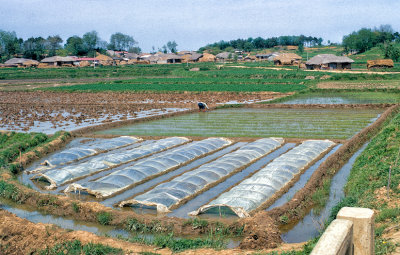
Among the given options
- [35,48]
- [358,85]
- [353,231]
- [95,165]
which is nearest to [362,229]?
[353,231]

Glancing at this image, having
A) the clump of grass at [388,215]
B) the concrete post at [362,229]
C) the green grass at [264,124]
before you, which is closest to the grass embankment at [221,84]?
the green grass at [264,124]

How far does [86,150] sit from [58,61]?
67.7 metres

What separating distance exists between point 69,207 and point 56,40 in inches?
4644

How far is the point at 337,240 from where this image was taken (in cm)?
367

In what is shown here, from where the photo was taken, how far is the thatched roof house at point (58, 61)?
7656cm

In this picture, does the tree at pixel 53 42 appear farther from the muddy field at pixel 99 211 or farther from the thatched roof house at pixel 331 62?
the muddy field at pixel 99 211

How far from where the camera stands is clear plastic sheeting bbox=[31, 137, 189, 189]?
11925mm

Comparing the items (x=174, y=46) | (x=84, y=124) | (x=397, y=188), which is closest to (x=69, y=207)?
(x=397, y=188)

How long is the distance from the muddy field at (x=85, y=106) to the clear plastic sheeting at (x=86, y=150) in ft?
15.8

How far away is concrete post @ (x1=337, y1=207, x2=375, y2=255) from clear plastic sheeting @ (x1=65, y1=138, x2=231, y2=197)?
25.2ft

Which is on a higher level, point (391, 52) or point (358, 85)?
point (391, 52)

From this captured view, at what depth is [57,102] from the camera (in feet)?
105

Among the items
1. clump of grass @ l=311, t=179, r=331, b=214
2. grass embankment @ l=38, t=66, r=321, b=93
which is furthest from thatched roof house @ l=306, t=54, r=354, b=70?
clump of grass @ l=311, t=179, r=331, b=214

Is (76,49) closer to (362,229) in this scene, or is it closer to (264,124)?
(264,124)
